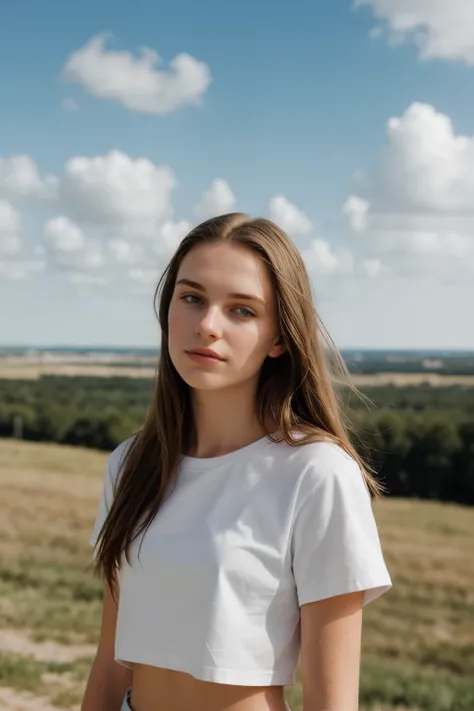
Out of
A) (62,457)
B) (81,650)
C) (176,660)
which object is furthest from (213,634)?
(62,457)

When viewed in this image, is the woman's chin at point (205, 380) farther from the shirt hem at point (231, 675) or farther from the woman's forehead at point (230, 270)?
the shirt hem at point (231, 675)

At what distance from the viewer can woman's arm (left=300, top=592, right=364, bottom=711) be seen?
1243 mm

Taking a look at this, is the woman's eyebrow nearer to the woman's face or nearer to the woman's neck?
the woman's face

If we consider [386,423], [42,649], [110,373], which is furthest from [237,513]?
[110,373]

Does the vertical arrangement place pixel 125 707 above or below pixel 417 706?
above

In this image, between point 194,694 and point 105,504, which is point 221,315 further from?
point 194,694

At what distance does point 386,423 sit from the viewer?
725 inches

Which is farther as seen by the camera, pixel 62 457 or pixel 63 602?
pixel 62 457

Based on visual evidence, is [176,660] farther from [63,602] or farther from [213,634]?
[63,602]

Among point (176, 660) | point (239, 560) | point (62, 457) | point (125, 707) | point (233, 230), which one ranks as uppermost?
point (233, 230)

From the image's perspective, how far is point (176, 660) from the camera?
1.32m

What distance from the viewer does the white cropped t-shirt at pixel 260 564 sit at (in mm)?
1244

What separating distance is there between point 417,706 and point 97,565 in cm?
459

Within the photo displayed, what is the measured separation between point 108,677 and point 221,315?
28.9 inches
